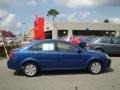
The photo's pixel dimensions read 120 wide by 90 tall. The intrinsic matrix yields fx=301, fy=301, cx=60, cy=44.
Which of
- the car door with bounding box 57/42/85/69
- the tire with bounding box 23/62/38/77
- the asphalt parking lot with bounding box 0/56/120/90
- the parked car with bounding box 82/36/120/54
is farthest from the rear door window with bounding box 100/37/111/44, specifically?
the tire with bounding box 23/62/38/77

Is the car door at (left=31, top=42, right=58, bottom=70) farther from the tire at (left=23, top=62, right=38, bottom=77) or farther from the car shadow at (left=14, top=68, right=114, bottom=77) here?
the car shadow at (left=14, top=68, right=114, bottom=77)

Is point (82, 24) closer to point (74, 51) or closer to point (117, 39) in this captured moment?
point (117, 39)

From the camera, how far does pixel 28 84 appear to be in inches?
429

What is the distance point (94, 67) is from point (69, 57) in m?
1.20

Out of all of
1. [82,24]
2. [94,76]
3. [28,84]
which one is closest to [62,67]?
[94,76]

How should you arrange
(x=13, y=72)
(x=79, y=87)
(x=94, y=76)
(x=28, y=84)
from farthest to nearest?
1. (x=13, y=72)
2. (x=94, y=76)
3. (x=28, y=84)
4. (x=79, y=87)

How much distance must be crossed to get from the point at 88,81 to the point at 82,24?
64.6 metres

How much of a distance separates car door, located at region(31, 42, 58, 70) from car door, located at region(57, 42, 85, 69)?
23 centimetres

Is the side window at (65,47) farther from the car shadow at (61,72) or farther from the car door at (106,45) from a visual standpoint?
the car door at (106,45)

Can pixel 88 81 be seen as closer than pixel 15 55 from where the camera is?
Yes

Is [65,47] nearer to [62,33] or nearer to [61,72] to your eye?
[61,72]

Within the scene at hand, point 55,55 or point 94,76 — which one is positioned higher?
point 55,55

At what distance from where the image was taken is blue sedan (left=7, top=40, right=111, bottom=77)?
1262 cm

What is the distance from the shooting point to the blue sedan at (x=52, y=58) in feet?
41.4
